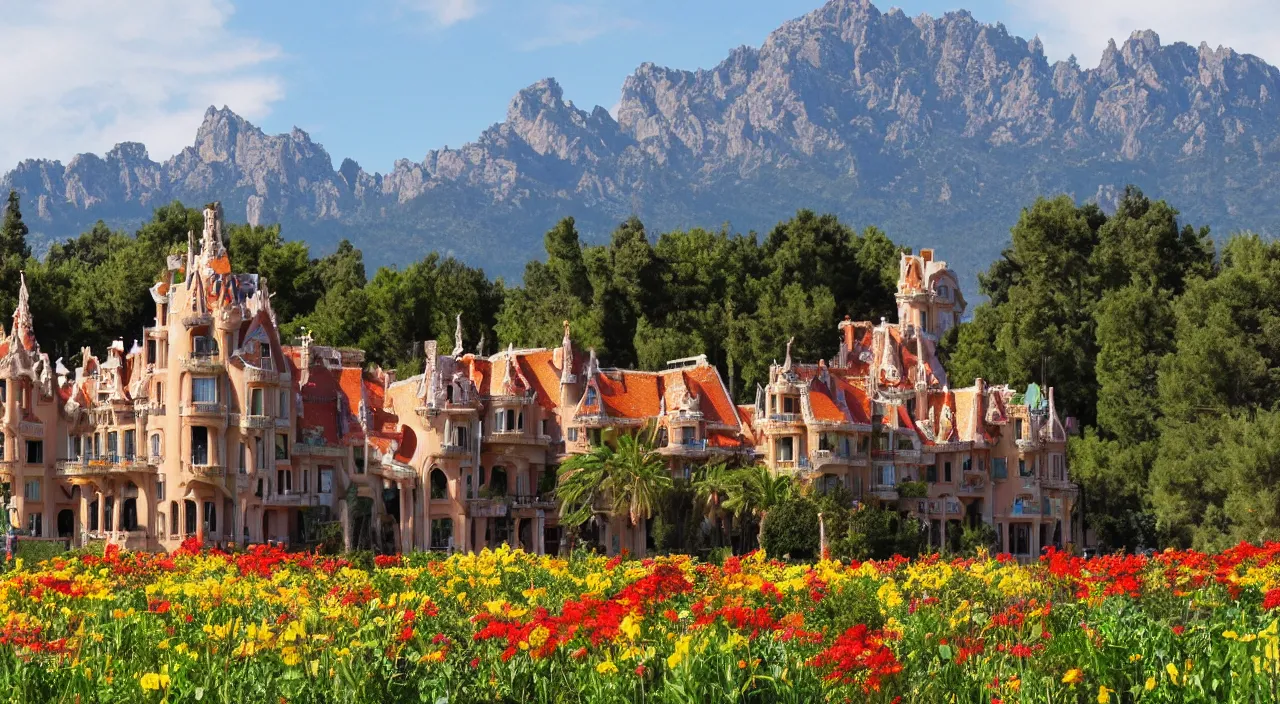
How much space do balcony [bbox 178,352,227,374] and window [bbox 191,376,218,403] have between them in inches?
13.8

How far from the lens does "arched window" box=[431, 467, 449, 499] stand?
8094cm

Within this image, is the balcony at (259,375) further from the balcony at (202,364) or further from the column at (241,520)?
the column at (241,520)

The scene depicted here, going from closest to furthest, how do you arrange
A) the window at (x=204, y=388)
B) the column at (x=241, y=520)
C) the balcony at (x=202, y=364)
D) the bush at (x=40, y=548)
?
the bush at (x=40, y=548), the column at (x=241, y=520), the balcony at (x=202, y=364), the window at (x=204, y=388)

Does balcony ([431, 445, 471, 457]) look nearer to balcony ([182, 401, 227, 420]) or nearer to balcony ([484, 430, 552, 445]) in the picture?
balcony ([484, 430, 552, 445])

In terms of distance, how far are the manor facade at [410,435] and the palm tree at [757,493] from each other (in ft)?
8.03

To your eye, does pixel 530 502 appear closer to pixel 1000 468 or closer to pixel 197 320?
pixel 197 320

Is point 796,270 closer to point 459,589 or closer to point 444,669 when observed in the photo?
point 459,589

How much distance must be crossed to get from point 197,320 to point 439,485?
39.9ft

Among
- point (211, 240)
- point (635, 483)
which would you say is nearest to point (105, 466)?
point (211, 240)

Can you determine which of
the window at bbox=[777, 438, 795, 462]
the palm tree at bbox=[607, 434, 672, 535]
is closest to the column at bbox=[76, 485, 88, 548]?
the palm tree at bbox=[607, 434, 672, 535]

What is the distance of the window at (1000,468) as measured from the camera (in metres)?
90.5

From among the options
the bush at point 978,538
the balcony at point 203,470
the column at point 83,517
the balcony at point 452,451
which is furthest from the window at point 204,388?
the bush at point 978,538

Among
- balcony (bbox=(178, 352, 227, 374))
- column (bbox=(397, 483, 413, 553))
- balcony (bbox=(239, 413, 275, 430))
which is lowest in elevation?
column (bbox=(397, 483, 413, 553))

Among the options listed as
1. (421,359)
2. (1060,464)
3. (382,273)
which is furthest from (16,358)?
(1060,464)
